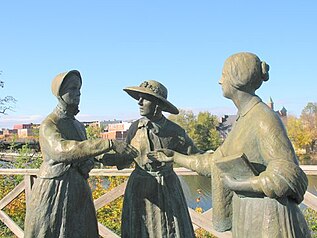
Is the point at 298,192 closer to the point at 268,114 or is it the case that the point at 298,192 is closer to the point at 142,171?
the point at 268,114

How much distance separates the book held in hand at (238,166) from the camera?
195cm

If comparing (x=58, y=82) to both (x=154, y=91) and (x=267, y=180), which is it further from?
(x=267, y=180)

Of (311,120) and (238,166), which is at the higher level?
(238,166)

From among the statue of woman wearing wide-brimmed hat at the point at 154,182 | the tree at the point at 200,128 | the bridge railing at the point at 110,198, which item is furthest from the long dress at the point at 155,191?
the tree at the point at 200,128

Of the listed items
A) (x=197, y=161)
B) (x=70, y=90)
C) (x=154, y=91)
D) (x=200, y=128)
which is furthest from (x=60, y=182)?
(x=200, y=128)

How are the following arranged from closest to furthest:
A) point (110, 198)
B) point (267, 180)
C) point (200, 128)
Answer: point (267, 180) → point (110, 198) → point (200, 128)

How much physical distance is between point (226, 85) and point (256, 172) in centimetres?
46

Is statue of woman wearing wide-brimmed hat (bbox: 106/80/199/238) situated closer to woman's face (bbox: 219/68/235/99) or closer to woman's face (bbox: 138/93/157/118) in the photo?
woman's face (bbox: 138/93/157/118)

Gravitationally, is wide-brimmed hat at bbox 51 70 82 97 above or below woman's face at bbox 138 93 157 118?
above

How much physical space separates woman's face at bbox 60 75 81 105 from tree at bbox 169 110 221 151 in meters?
28.5

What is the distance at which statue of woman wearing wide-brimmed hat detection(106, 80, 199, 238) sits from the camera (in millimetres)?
3303

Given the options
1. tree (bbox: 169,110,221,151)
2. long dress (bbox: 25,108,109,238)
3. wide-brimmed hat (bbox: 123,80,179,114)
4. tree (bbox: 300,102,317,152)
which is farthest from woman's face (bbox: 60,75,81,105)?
tree (bbox: 300,102,317,152)

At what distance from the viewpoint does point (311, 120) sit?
41.7 meters

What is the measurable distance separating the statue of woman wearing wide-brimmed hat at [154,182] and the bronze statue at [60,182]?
0.94 ft
